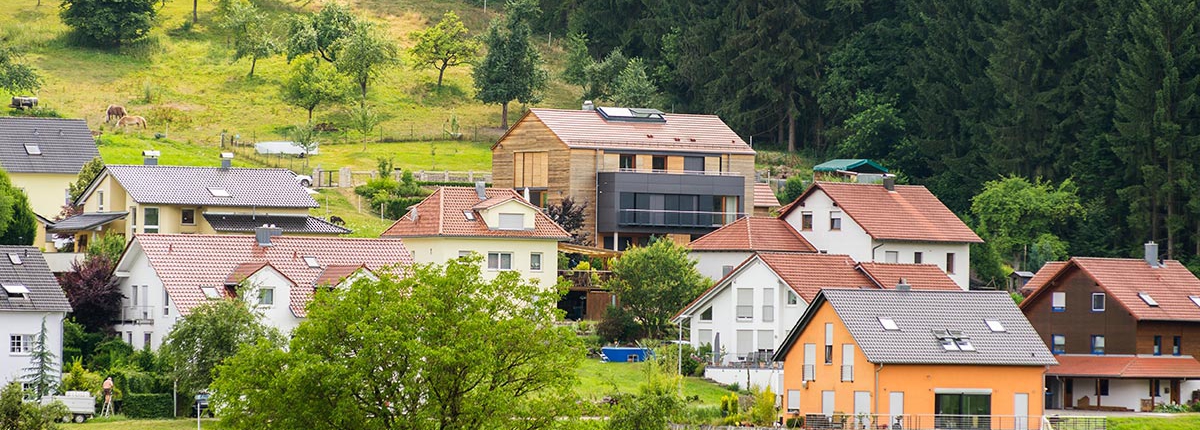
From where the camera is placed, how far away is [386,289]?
54.2 m

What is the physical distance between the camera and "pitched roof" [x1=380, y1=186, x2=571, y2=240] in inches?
3265

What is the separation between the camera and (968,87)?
113 meters

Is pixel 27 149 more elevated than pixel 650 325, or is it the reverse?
pixel 27 149

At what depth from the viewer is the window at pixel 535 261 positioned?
3297 inches

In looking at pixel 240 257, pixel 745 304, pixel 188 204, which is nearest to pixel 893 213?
pixel 745 304

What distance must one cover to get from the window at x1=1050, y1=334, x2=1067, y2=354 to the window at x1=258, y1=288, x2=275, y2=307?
27881 mm

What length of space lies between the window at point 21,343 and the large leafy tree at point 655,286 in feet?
71.5

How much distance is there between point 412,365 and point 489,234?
3119 centimetres

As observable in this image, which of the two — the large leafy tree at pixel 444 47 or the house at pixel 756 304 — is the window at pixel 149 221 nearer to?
the house at pixel 756 304

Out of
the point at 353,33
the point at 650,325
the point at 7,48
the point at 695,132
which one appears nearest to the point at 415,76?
the point at 353,33

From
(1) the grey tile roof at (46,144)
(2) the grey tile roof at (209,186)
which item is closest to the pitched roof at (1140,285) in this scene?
(2) the grey tile roof at (209,186)

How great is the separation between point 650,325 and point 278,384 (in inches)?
1118

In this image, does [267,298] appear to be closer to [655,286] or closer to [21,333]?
[21,333]

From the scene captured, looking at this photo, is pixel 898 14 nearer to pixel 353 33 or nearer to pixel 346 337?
pixel 353 33
